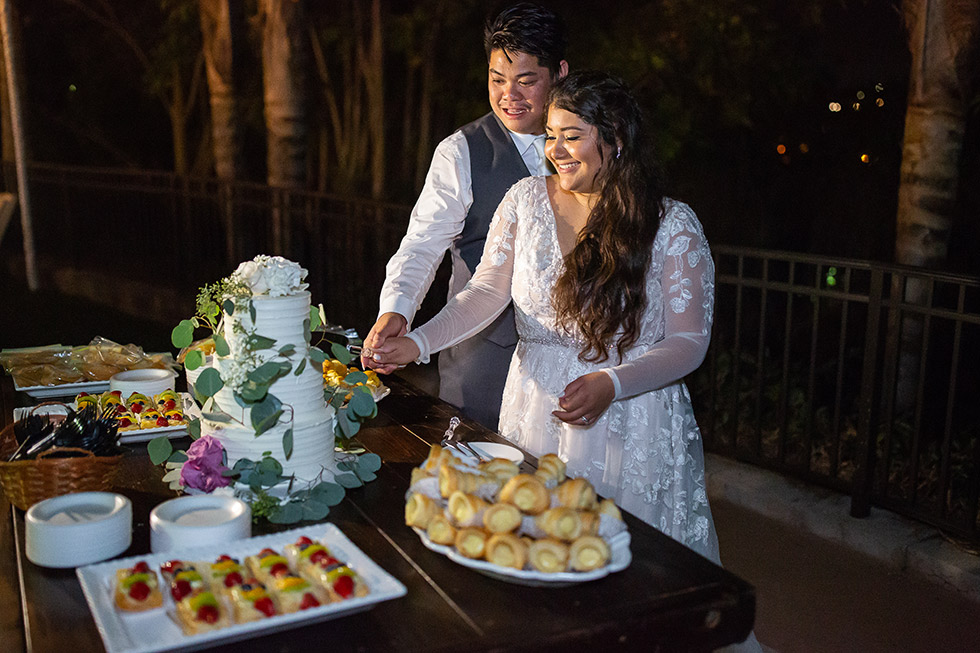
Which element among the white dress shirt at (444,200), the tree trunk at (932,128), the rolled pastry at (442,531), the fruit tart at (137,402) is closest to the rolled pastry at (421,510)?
the rolled pastry at (442,531)

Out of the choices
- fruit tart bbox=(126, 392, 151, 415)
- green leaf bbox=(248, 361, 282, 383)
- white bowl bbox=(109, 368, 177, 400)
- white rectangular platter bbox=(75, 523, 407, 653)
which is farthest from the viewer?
white bowl bbox=(109, 368, 177, 400)

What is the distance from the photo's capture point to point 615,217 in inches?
96.2

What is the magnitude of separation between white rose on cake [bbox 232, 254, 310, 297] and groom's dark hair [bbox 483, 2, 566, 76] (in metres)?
1.28

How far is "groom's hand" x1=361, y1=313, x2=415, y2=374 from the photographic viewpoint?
251 centimetres

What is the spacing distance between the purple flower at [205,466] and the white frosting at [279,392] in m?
0.03

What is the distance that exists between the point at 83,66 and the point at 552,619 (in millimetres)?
16373

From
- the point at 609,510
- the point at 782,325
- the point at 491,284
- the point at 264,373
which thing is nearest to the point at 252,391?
the point at 264,373

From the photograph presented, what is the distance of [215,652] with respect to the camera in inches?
53.7

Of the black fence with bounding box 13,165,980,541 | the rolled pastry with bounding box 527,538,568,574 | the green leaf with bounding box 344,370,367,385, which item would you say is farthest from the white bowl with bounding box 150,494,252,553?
the black fence with bounding box 13,165,980,541

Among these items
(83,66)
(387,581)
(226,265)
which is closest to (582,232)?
(387,581)

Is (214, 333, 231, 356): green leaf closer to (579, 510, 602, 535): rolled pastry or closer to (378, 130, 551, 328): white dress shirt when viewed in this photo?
(579, 510, 602, 535): rolled pastry

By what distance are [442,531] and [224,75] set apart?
25.7ft

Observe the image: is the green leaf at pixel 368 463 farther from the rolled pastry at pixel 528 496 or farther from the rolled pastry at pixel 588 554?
the rolled pastry at pixel 588 554

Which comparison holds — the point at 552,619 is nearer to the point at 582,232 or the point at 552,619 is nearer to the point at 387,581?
the point at 387,581
